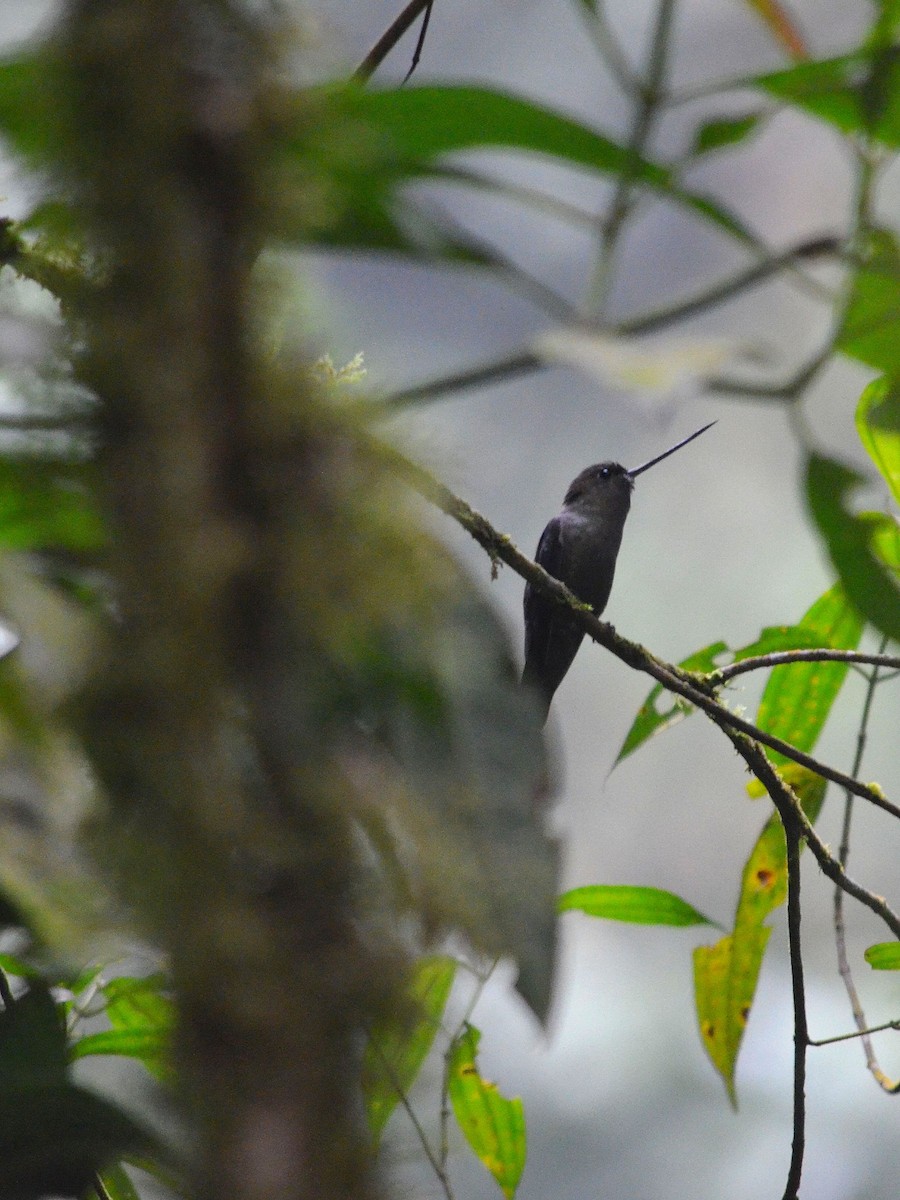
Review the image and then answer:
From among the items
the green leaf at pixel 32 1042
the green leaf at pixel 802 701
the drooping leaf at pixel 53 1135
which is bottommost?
the drooping leaf at pixel 53 1135

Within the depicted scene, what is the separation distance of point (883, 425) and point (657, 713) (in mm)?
1054

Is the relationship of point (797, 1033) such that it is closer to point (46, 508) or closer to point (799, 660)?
point (799, 660)

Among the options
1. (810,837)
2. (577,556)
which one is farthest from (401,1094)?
(577,556)

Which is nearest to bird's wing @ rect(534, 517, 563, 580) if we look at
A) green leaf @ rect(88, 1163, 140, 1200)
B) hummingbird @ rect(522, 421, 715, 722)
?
hummingbird @ rect(522, 421, 715, 722)

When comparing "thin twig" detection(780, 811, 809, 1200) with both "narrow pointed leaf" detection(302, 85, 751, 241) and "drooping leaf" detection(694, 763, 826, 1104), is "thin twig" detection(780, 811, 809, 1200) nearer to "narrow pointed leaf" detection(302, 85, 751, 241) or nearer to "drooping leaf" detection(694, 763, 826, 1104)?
"drooping leaf" detection(694, 763, 826, 1104)

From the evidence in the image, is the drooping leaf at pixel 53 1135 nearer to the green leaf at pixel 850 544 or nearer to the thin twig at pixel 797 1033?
the green leaf at pixel 850 544

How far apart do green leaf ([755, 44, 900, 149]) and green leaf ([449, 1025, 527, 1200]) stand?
1.24 metres

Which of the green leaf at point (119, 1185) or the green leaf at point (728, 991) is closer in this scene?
the green leaf at point (119, 1185)

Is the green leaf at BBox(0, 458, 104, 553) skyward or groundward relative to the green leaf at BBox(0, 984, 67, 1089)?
skyward

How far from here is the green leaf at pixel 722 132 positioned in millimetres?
576

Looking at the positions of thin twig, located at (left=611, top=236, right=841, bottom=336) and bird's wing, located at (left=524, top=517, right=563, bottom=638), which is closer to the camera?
thin twig, located at (left=611, top=236, right=841, bottom=336)

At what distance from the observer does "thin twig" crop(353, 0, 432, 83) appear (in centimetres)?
114

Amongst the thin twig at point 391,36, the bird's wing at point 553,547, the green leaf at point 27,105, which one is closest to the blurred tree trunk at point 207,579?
the green leaf at point 27,105

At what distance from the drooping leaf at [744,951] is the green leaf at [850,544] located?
1036 mm
